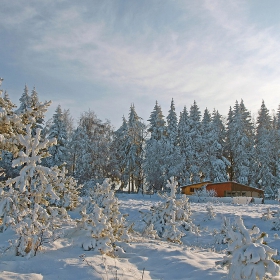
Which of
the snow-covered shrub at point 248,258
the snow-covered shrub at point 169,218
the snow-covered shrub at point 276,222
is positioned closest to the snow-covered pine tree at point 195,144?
the snow-covered shrub at point 276,222

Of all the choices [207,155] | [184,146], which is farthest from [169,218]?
[207,155]

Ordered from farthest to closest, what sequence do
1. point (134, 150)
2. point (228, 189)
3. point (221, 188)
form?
point (134, 150)
point (221, 188)
point (228, 189)

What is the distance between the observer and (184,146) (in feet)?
135

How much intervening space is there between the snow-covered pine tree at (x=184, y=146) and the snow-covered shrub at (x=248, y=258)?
34887 mm

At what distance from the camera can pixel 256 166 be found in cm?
4197

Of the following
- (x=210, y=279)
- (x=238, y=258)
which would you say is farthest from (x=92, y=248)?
(x=238, y=258)

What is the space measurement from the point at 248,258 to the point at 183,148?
3677cm

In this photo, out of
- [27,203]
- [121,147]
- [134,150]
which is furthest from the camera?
[121,147]

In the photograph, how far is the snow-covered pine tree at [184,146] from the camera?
39969 millimetres

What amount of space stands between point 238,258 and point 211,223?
39.9 feet

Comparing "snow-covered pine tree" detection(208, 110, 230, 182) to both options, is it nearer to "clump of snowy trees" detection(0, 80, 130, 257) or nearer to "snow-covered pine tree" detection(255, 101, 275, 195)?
"snow-covered pine tree" detection(255, 101, 275, 195)

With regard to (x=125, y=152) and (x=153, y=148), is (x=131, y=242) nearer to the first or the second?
(x=153, y=148)

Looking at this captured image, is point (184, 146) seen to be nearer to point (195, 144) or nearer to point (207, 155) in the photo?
point (195, 144)

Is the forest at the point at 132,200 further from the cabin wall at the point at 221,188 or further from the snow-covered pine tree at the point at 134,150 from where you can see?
the cabin wall at the point at 221,188
